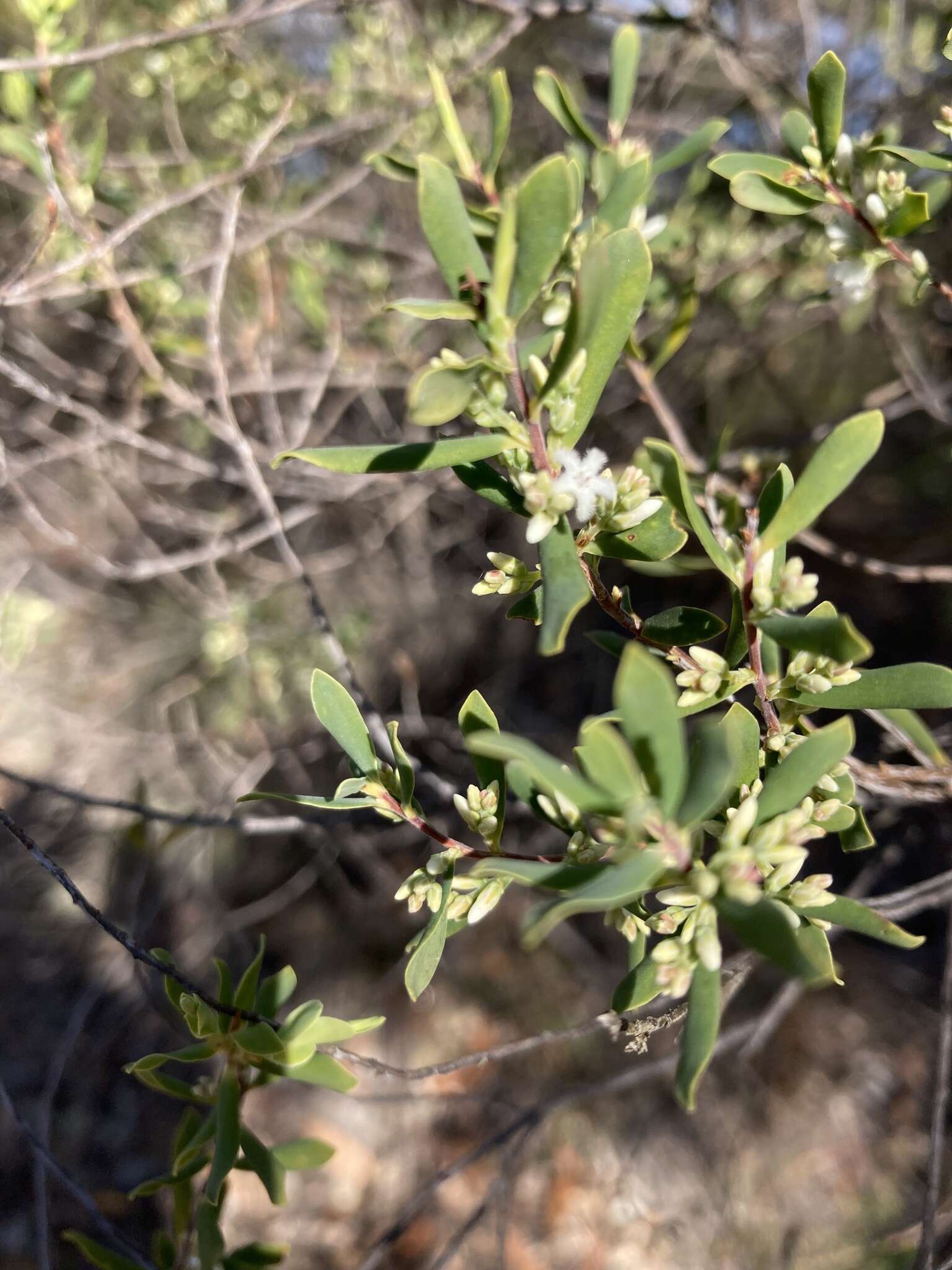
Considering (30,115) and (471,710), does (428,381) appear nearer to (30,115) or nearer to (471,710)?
(471,710)

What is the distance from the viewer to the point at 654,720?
0.46 meters

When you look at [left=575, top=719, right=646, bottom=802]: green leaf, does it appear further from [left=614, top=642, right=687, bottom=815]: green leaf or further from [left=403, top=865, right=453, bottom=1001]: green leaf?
[left=403, top=865, right=453, bottom=1001]: green leaf

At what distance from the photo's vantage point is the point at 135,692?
3.13m

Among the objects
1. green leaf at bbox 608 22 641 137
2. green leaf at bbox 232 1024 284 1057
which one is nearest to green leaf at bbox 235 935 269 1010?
green leaf at bbox 232 1024 284 1057

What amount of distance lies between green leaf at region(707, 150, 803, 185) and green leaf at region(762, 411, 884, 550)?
37cm

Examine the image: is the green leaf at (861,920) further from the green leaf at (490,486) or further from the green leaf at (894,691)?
the green leaf at (490,486)

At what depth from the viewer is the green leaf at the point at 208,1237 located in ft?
2.84

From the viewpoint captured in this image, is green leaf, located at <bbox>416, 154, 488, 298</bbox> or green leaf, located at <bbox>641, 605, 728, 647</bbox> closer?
green leaf, located at <bbox>416, 154, 488, 298</bbox>

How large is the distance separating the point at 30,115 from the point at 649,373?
118 centimetres

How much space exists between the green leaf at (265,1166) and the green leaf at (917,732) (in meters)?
0.83

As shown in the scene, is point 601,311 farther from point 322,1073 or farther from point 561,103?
point 322,1073

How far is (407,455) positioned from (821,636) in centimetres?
31

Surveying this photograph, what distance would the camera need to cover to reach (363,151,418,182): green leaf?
846 millimetres

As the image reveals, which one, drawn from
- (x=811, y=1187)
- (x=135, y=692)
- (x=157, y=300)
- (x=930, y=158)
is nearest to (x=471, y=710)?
(x=930, y=158)
